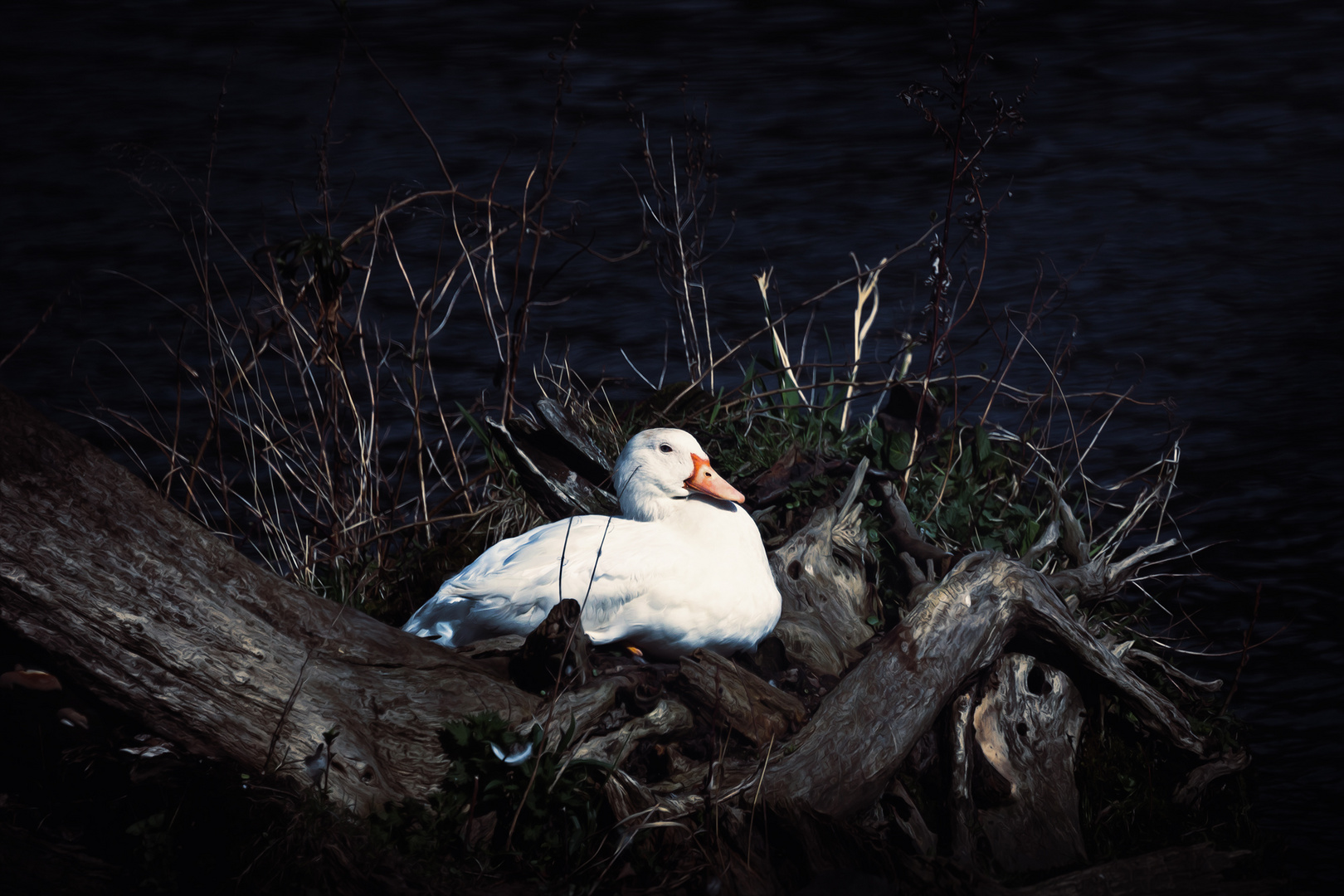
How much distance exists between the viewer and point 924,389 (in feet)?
15.6

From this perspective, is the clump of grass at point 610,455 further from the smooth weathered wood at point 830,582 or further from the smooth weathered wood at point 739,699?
the smooth weathered wood at point 739,699

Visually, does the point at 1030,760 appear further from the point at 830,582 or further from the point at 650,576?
the point at 650,576

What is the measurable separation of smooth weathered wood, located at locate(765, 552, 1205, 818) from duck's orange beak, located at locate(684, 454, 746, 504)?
77 centimetres

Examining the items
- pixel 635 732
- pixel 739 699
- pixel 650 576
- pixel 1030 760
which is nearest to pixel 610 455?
pixel 650 576

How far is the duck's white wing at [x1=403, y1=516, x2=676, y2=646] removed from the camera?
12.5 ft

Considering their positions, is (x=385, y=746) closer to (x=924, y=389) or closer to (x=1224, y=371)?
(x=924, y=389)

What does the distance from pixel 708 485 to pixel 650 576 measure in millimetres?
518

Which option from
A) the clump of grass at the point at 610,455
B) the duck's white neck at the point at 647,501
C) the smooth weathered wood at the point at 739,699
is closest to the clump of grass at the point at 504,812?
the clump of grass at the point at 610,455

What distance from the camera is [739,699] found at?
364 centimetres

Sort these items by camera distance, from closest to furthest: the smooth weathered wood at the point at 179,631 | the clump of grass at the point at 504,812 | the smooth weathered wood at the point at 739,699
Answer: the smooth weathered wood at the point at 179,631 → the clump of grass at the point at 504,812 → the smooth weathered wood at the point at 739,699

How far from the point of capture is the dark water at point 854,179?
7.22 meters

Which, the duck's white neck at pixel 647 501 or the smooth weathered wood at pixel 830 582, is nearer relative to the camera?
the duck's white neck at pixel 647 501

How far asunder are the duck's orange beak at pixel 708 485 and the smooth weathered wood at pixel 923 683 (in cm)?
77

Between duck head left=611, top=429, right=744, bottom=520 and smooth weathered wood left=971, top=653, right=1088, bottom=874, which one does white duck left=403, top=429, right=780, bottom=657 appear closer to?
duck head left=611, top=429, right=744, bottom=520
